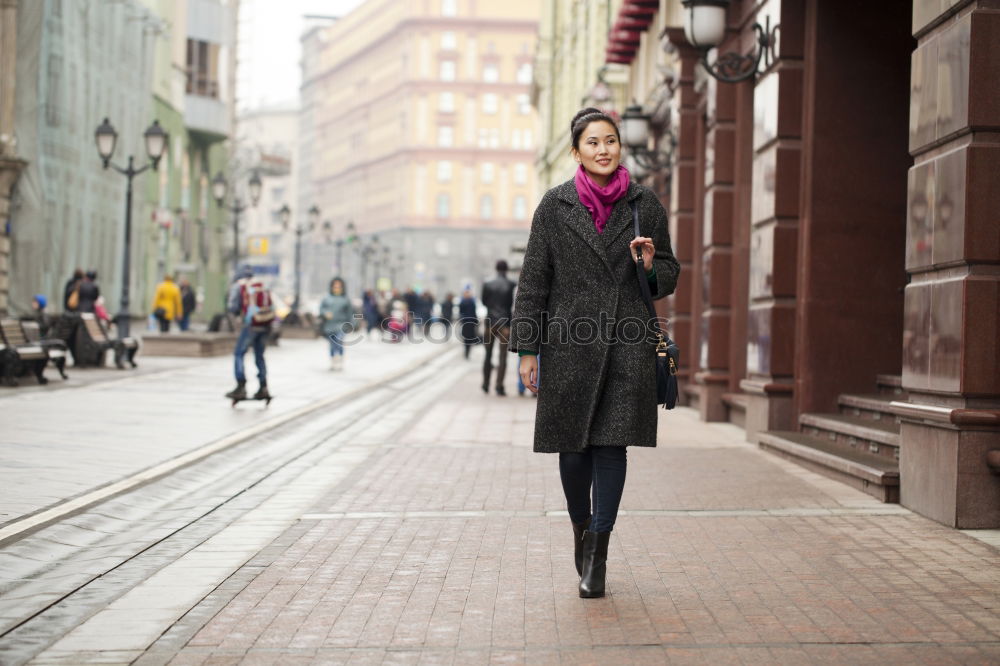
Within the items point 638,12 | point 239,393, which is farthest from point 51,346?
point 638,12

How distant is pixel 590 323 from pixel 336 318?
21.6 metres

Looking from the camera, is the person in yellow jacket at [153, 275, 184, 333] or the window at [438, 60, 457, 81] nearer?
the person in yellow jacket at [153, 275, 184, 333]

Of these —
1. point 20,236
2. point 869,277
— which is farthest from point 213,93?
point 869,277

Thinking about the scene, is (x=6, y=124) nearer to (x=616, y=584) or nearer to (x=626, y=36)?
(x=626, y=36)

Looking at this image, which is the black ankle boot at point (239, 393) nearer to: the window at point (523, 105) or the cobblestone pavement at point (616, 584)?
the cobblestone pavement at point (616, 584)

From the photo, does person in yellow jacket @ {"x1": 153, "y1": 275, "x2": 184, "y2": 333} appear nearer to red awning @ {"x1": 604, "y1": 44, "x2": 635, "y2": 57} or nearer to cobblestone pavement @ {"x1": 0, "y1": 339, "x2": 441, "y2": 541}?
cobblestone pavement @ {"x1": 0, "y1": 339, "x2": 441, "y2": 541}

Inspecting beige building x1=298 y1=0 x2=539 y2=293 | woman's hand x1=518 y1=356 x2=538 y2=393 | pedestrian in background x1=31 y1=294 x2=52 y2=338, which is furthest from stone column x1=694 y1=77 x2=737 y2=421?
beige building x1=298 y1=0 x2=539 y2=293

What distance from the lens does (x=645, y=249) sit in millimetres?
5977

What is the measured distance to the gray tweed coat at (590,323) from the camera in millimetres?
5980

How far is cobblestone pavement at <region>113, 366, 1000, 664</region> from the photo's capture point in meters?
5.08

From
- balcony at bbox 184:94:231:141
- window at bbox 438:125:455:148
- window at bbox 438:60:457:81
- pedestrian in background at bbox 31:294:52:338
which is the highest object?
window at bbox 438:60:457:81

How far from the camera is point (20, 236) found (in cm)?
3538

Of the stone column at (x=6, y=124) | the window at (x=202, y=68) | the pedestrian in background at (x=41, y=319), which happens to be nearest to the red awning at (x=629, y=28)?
the pedestrian in background at (x=41, y=319)

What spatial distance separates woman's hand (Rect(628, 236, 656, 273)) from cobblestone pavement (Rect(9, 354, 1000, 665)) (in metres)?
1.26
